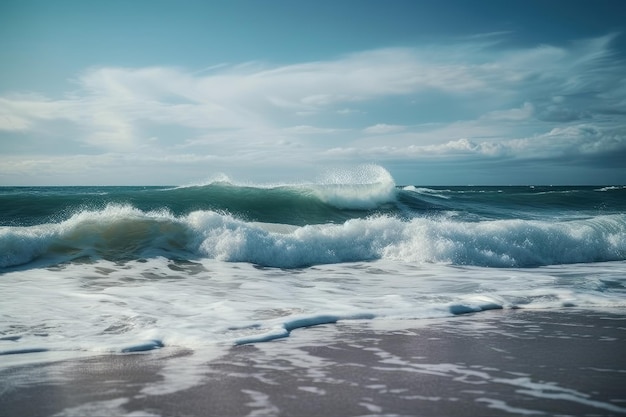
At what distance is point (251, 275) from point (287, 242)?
7.16ft

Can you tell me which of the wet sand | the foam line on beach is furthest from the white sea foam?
the wet sand

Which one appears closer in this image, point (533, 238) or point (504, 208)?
point (533, 238)

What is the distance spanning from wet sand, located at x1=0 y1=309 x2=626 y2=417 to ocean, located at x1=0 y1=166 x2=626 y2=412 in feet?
1.27

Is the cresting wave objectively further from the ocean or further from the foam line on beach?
the foam line on beach

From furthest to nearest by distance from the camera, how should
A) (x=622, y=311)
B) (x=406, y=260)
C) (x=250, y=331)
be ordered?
(x=406, y=260), (x=622, y=311), (x=250, y=331)

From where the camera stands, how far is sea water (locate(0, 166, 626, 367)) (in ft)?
17.5

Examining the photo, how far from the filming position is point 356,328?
5473mm

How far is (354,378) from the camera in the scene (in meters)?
3.70

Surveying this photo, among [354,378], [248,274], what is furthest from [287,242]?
[354,378]

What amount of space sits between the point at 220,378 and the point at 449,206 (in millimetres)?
20942

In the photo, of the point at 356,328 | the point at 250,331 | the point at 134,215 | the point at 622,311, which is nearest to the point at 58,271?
the point at 134,215

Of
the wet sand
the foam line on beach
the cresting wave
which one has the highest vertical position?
the cresting wave

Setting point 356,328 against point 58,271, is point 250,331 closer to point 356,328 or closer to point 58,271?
point 356,328

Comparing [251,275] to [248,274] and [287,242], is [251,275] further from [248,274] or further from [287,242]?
[287,242]
